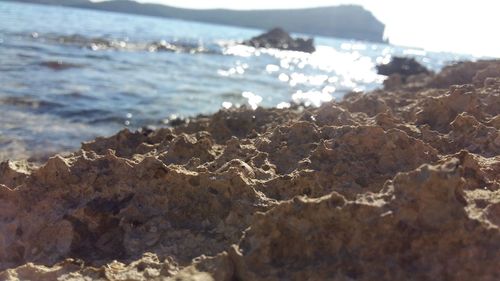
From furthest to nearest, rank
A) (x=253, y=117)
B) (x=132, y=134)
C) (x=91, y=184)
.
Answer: (x=253, y=117), (x=132, y=134), (x=91, y=184)

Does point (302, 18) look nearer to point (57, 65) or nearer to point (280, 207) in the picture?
point (57, 65)

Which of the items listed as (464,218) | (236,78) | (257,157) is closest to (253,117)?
(257,157)

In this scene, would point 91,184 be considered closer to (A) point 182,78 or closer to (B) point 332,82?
(A) point 182,78

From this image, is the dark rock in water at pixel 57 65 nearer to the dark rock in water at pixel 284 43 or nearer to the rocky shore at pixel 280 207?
the rocky shore at pixel 280 207

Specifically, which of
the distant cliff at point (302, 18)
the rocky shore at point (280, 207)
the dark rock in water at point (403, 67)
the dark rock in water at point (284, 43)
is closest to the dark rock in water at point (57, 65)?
the rocky shore at point (280, 207)

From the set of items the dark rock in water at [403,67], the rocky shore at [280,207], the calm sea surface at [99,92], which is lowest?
the calm sea surface at [99,92]

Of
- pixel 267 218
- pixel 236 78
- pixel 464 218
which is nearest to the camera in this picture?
pixel 464 218
